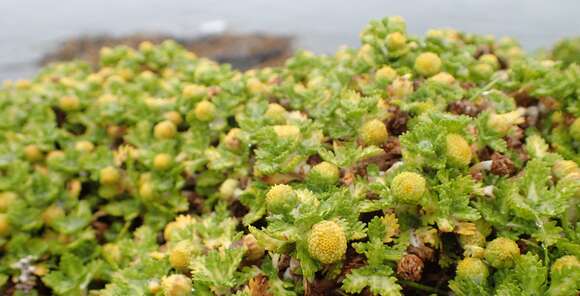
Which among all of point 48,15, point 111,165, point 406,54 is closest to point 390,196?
point 406,54

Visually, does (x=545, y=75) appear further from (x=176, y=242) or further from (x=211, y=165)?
(x=176, y=242)

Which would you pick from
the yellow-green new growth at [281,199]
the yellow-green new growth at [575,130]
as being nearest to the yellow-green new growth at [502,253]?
the yellow-green new growth at [281,199]

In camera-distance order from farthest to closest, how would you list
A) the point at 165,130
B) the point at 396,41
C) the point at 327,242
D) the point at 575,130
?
the point at 165,130 < the point at 396,41 < the point at 575,130 < the point at 327,242

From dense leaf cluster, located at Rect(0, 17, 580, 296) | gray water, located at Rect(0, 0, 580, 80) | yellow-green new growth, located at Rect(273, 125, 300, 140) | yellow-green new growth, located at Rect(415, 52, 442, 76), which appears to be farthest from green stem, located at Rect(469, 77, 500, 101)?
gray water, located at Rect(0, 0, 580, 80)

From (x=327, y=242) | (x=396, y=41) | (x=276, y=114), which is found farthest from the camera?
(x=396, y=41)

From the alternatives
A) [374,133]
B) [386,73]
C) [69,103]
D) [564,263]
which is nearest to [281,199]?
[374,133]

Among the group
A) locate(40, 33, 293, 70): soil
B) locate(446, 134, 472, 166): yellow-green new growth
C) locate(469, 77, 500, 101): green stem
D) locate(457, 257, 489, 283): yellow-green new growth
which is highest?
locate(469, 77, 500, 101): green stem

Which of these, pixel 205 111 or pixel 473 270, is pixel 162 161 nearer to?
pixel 205 111

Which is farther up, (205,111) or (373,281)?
(205,111)

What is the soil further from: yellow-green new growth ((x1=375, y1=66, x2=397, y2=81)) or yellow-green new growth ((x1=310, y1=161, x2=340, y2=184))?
yellow-green new growth ((x1=310, y1=161, x2=340, y2=184))
